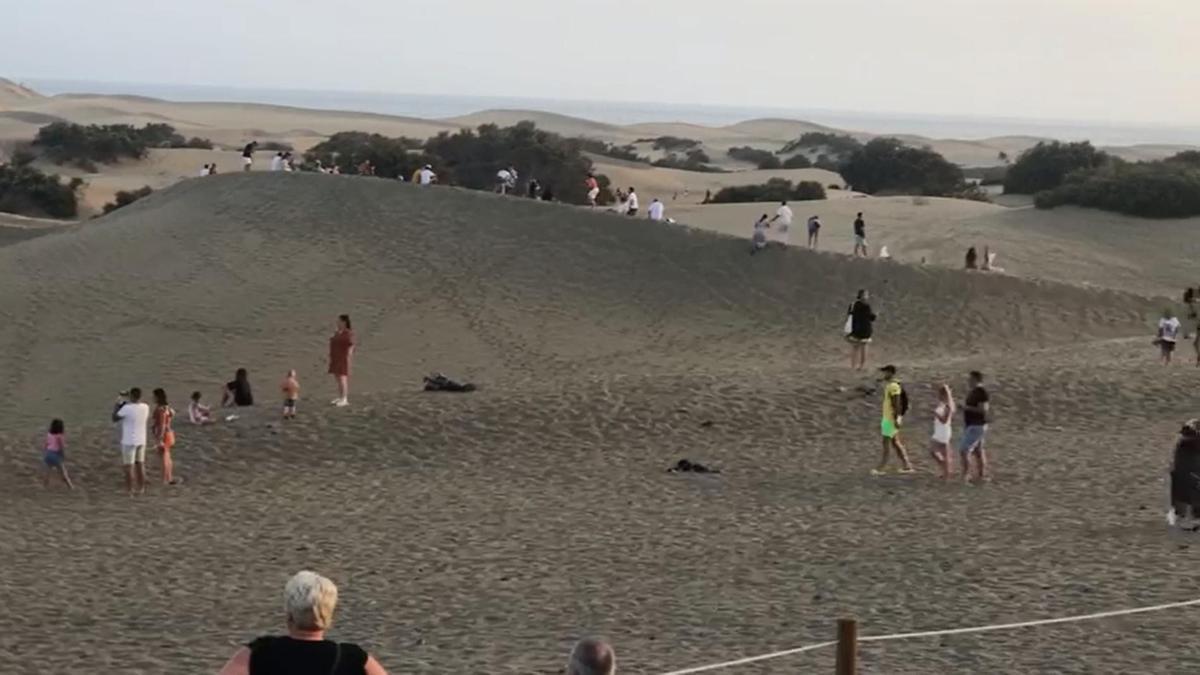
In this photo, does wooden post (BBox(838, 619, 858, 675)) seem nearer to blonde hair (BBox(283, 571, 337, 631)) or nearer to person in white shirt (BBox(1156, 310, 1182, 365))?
blonde hair (BBox(283, 571, 337, 631))

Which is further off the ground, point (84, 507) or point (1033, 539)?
point (1033, 539)

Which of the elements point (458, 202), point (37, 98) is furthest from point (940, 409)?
point (37, 98)

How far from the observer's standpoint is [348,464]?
1792 cm

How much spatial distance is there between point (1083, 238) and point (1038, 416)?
74.9 ft

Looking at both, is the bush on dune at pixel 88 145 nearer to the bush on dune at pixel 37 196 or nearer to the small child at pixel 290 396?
the bush on dune at pixel 37 196

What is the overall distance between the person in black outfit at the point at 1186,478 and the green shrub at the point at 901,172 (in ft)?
164

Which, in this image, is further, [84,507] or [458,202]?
[458,202]

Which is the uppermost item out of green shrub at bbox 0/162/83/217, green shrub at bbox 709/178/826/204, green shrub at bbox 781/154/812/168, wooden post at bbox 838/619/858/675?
wooden post at bbox 838/619/858/675

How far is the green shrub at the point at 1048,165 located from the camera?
196 ft

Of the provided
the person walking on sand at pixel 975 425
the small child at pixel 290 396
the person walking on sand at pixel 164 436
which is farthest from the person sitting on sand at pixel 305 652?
the small child at pixel 290 396

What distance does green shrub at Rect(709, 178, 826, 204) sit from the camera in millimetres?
56094

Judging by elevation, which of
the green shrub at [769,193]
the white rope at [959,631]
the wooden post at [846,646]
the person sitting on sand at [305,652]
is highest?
the person sitting on sand at [305,652]

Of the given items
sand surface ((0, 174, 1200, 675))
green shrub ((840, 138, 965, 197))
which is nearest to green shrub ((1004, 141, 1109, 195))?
green shrub ((840, 138, 965, 197))

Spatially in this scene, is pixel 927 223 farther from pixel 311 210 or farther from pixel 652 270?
pixel 311 210
